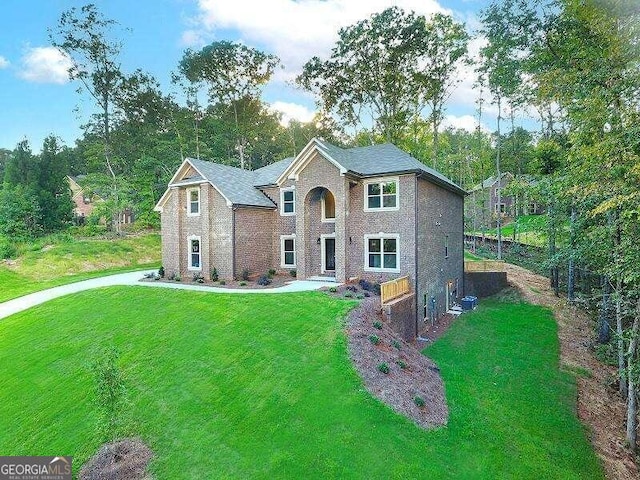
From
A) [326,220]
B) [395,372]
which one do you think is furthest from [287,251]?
[395,372]

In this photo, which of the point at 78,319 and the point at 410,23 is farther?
the point at 410,23

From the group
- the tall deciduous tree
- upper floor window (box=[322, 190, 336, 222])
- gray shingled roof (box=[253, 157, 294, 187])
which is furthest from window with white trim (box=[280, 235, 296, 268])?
the tall deciduous tree

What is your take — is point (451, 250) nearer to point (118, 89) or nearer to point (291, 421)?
point (291, 421)

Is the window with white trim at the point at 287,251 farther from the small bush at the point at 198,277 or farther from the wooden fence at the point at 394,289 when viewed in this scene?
the wooden fence at the point at 394,289

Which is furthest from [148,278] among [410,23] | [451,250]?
[410,23]

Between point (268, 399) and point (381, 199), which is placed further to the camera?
point (381, 199)

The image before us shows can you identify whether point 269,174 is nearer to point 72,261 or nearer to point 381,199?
point 381,199
